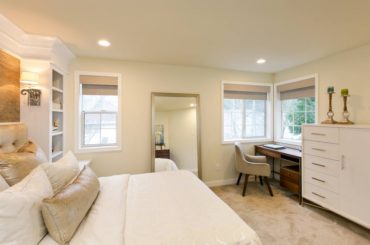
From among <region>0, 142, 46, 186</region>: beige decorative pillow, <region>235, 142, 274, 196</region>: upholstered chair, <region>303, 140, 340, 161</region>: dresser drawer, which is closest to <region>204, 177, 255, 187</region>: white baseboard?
<region>235, 142, 274, 196</region>: upholstered chair

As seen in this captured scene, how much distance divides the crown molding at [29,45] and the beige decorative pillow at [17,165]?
1362mm

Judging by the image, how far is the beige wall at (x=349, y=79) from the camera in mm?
2459

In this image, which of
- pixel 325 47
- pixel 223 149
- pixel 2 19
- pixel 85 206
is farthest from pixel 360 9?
pixel 2 19

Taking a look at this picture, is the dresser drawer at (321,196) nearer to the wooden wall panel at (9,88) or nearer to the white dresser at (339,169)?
the white dresser at (339,169)

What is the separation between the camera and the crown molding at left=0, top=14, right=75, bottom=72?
1937mm

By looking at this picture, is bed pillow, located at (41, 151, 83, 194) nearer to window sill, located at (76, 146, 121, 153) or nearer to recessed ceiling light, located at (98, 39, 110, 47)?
window sill, located at (76, 146, 121, 153)

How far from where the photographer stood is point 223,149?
3.68m

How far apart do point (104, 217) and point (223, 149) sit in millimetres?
2757

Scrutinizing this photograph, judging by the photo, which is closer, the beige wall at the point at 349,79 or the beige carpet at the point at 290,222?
the beige carpet at the point at 290,222

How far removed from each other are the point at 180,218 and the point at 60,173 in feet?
3.64

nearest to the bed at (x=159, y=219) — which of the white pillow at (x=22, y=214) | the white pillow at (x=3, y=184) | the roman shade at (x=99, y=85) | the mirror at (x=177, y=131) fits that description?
the white pillow at (x=22, y=214)

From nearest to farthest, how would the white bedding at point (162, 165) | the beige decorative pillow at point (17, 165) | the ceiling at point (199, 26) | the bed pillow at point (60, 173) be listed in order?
the beige decorative pillow at point (17, 165) < the bed pillow at point (60, 173) < the ceiling at point (199, 26) < the white bedding at point (162, 165)

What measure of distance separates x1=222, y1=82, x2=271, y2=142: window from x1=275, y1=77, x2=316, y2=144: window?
9.7 inches

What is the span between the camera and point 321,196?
8.21 ft
